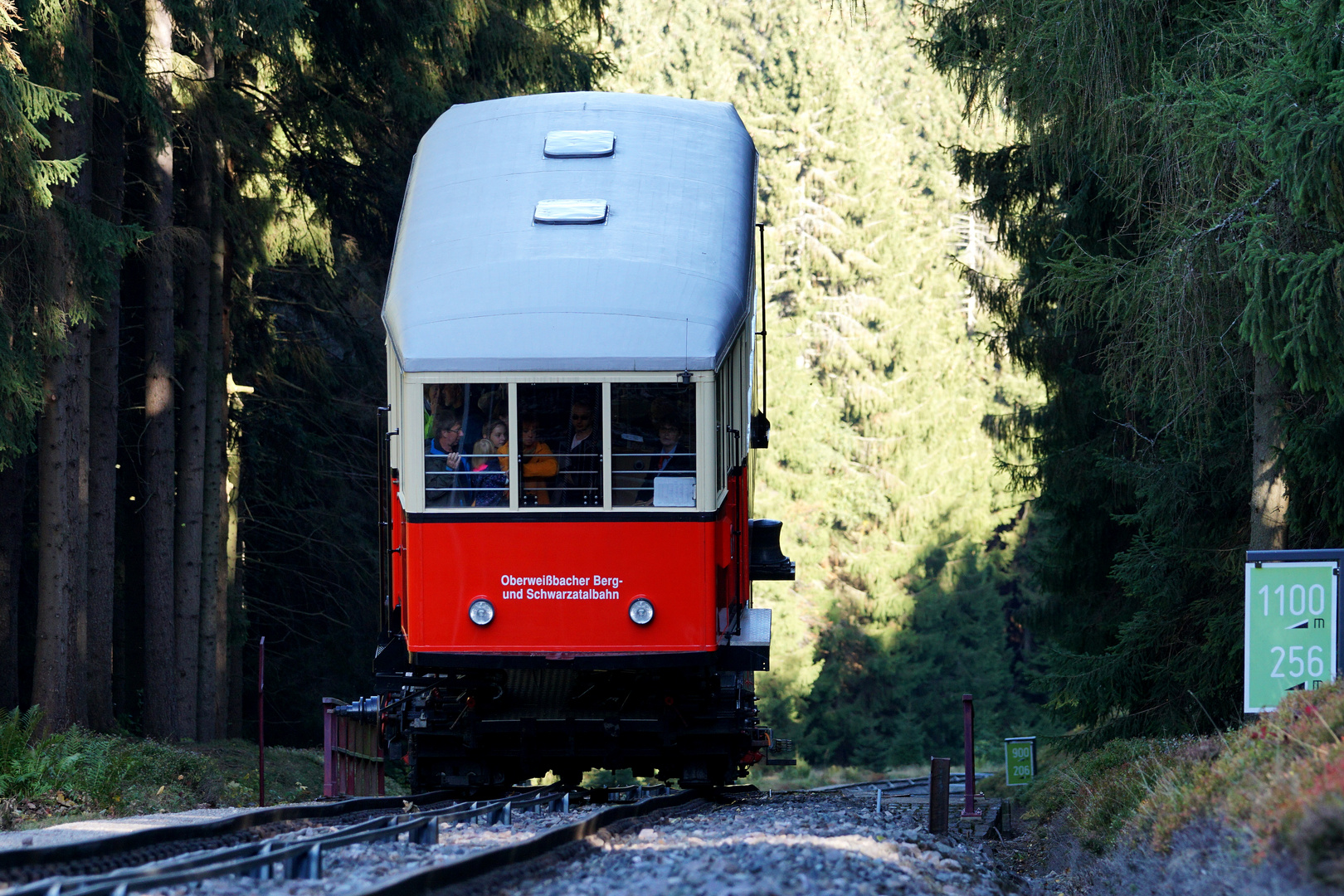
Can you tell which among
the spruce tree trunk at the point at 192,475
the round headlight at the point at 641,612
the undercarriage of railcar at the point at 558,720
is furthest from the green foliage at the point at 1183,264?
the spruce tree trunk at the point at 192,475

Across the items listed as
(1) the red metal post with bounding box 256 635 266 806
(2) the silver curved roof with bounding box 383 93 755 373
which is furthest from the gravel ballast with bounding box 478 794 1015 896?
(1) the red metal post with bounding box 256 635 266 806

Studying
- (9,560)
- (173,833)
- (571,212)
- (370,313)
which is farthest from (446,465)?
(370,313)

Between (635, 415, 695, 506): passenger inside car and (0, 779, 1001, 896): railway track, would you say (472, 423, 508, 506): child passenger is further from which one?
(0, 779, 1001, 896): railway track

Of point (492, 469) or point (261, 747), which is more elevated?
point (492, 469)

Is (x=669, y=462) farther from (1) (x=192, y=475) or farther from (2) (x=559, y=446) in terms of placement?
(1) (x=192, y=475)

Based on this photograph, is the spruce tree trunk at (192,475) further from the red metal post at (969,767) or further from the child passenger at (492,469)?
the red metal post at (969,767)

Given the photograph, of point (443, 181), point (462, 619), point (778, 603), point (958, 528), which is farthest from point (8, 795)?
point (958, 528)

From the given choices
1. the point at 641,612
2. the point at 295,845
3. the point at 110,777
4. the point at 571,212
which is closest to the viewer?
the point at 295,845

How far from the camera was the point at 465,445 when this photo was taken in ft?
32.5

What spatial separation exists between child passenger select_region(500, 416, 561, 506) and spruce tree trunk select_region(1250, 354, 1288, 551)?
17.5 feet

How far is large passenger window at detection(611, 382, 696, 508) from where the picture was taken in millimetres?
9781

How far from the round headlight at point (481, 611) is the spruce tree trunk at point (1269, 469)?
5786 mm

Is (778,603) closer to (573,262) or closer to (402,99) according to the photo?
(402,99)

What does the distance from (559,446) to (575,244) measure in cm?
168
